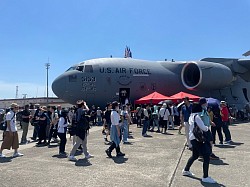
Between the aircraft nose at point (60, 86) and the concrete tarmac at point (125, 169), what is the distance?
356 inches

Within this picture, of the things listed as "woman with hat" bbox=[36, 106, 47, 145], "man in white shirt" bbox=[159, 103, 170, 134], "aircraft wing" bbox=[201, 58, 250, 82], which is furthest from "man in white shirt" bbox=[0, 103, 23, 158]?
"aircraft wing" bbox=[201, 58, 250, 82]

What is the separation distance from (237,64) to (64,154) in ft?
63.2

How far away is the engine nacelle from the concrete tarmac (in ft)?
37.9

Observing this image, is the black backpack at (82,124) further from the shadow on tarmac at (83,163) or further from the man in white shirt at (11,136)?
the man in white shirt at (11,136)

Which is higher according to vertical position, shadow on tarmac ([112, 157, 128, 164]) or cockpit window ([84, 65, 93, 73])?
cockpit window ([84, 65, 93, 73])

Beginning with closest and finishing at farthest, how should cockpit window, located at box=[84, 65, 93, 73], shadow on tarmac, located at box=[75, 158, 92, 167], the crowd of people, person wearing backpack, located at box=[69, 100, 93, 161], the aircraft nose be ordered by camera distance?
the crowd of people < shadow on tarmac, located at box=[75, 158, 92, 167] < person wearing backpack, located at box=[69, 100, 93, 161] < the aircraft nose < cockpit window, located at box=[84, 65, 93, 73]

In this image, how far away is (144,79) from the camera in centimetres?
2022

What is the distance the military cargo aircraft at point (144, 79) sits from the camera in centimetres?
1845

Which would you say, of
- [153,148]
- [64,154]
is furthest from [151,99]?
[64,154]

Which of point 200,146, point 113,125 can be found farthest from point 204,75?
point 200,146

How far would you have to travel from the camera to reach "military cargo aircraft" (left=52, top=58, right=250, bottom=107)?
18.5 metres

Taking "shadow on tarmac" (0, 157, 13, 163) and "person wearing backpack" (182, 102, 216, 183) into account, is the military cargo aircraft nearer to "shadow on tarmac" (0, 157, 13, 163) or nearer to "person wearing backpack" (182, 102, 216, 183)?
"shadow on tarmac" (0, 157, 13, 163)

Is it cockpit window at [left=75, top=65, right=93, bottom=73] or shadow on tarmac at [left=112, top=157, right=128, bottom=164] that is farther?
cockpit window at [left=75, top=65, right=93, bottom=73]

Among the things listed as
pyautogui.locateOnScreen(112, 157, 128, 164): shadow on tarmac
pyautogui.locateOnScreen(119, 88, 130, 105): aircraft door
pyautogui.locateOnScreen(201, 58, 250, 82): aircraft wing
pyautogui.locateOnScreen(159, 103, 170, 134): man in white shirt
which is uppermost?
pyautogui.locateOnScreen(201, 58, 250, 82): aircraft wing
